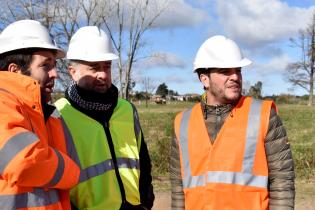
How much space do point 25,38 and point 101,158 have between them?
0.95 metres

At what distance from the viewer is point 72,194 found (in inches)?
121

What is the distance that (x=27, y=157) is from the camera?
2182mm

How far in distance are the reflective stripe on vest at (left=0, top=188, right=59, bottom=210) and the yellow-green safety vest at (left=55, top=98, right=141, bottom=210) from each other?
0.51 m

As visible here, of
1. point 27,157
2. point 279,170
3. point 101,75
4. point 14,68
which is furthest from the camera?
point 101,75

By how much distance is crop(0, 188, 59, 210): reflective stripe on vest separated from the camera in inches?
87.7

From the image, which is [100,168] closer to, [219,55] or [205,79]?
[205,79]

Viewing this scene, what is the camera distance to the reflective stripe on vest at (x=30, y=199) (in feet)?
7.31

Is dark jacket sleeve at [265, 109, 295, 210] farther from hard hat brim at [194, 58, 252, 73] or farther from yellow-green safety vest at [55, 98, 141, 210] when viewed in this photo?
yellow-green safety vest at [55, 98, 141, 210]

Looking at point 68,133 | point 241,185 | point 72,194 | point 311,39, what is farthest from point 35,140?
point 311,39

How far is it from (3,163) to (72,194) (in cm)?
94

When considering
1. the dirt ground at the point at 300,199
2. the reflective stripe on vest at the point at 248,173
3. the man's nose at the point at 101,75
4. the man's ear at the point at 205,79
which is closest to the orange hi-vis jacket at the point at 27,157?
the man's nose at the point at 101,75

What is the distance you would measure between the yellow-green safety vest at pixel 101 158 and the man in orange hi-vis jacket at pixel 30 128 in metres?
0.43

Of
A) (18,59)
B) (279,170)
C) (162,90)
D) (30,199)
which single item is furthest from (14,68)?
(162,90)

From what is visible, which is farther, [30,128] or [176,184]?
[176,184]
